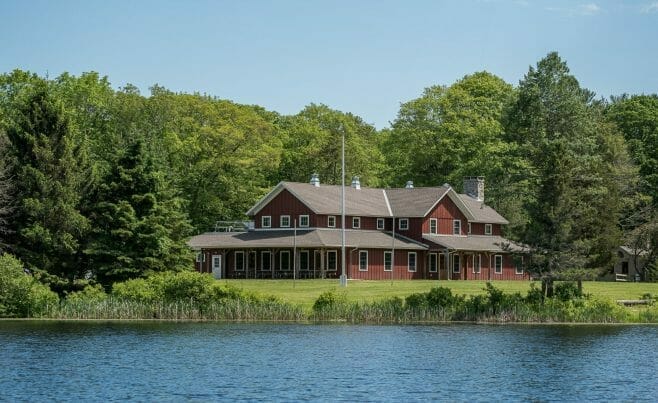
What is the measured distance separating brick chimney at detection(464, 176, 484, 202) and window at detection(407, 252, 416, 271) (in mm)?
13580

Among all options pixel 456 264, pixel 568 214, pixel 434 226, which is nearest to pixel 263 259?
pixel 434 226

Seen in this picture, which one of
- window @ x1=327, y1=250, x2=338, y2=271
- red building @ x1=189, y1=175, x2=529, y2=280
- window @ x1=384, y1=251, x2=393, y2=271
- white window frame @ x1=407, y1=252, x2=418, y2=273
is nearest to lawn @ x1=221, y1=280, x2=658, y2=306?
window @ x1=327, y1=250, x2=338, y2=271

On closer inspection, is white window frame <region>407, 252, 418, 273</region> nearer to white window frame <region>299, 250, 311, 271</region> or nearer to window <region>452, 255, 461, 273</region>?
window <region>452, 255, 461, 273</region>

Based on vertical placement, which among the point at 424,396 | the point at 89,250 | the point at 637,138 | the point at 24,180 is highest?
the point at 637,138

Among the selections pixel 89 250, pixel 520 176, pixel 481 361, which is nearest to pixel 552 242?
pixel 481 361

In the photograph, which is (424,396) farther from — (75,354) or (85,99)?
(85,99)

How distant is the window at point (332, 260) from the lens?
268ft

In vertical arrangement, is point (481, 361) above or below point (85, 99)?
below

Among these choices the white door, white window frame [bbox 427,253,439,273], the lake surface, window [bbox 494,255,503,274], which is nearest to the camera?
the lake surface

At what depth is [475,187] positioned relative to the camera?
97.4m

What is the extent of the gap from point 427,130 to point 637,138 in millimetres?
21830

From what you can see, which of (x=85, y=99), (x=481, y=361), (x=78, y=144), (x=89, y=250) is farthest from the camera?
(x=85, y=99)

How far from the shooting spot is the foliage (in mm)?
56781

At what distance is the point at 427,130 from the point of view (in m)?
107
